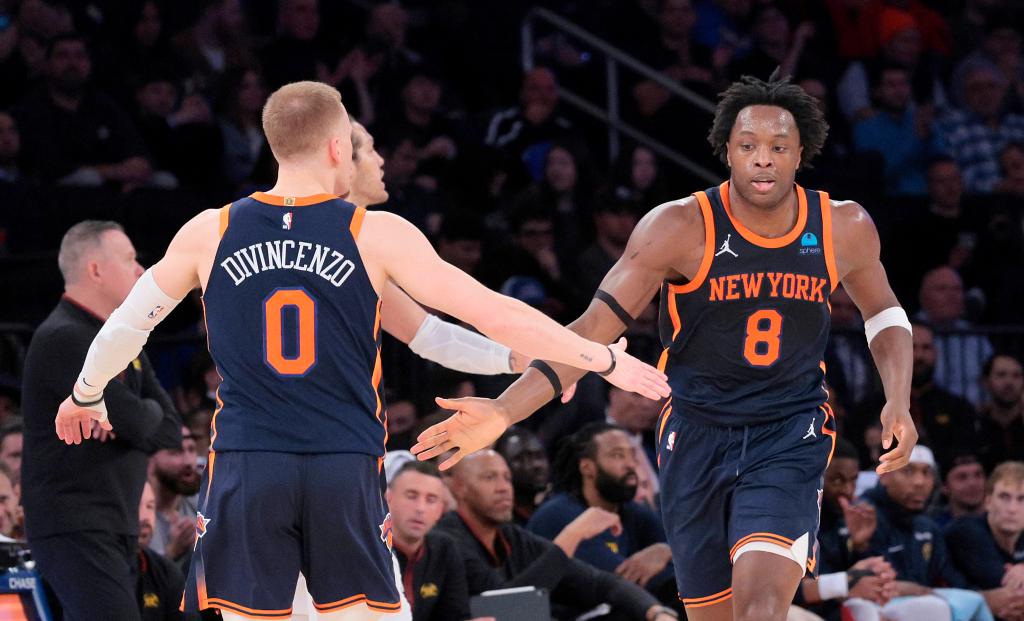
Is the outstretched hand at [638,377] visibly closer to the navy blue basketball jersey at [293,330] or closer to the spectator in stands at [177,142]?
the navy blue basketball jersey at [293,330]

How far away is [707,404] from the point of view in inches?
229

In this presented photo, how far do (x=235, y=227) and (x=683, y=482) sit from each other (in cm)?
200

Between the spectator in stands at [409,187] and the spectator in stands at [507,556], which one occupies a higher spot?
the spectator in stands at [409,187]

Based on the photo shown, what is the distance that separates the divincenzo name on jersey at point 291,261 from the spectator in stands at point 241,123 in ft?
22.9

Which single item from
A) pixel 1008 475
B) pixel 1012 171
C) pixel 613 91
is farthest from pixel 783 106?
pixel 1012 171

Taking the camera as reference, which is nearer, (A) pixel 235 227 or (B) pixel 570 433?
(A) pixel 235 227

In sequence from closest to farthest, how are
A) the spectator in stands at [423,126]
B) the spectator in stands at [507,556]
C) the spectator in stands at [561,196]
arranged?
1. the spectator in stands at [507,556]
2. the spectator in stands at [561,196]
3. the spectator in stands at [423,126]

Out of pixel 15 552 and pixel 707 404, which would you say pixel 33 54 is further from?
pixel 707 404

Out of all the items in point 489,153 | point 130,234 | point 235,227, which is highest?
point 489,153

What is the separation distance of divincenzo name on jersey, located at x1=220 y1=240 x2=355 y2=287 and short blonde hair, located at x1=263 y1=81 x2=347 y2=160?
1.12 ft

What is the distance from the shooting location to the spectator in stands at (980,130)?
47.7 ft

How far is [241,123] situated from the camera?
11953mm

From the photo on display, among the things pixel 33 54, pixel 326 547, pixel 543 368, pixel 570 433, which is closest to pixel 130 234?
pixel 33 54

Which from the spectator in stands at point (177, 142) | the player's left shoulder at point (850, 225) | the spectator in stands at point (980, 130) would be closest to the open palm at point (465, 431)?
the player's left shoulder at point (850, 225)
